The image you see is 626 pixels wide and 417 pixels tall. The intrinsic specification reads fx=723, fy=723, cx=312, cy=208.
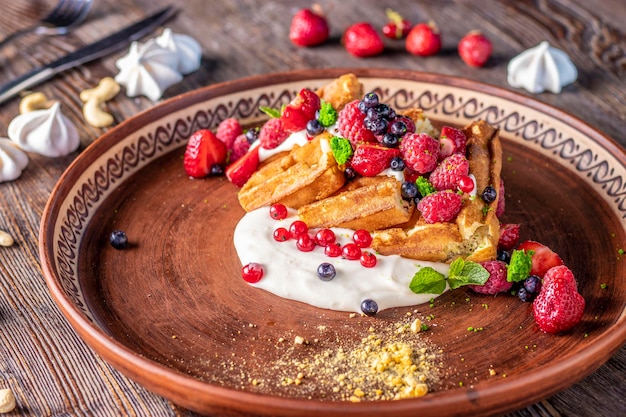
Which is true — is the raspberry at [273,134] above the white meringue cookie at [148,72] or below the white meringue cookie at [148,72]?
above

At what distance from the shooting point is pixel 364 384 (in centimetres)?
260

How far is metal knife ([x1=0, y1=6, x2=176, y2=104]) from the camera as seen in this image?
15.1ft

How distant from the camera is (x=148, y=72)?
455 centimetres

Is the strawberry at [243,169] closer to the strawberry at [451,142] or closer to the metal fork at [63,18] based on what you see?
the strawberry at [451,142]

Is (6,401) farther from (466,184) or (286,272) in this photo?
(466,184)

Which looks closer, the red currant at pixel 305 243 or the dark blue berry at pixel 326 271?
the dark blue berry at pixel 326 271

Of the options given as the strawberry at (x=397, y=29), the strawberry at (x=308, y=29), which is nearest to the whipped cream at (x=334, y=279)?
the strawberry at (x=308, y=29)

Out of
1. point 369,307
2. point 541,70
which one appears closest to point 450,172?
→ point 369,307

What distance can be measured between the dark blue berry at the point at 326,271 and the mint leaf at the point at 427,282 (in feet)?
1.07

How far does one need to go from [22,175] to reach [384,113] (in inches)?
82.0

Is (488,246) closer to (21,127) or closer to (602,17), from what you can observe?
(21,127)

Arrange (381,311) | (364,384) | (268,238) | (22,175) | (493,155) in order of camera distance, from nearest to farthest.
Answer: (364,384) → (381,311) → (268,238) → (493,155) → (22,175)

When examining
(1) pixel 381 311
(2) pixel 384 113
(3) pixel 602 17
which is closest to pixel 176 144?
(2) pixel 384 113

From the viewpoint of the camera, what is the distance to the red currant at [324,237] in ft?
10.4
